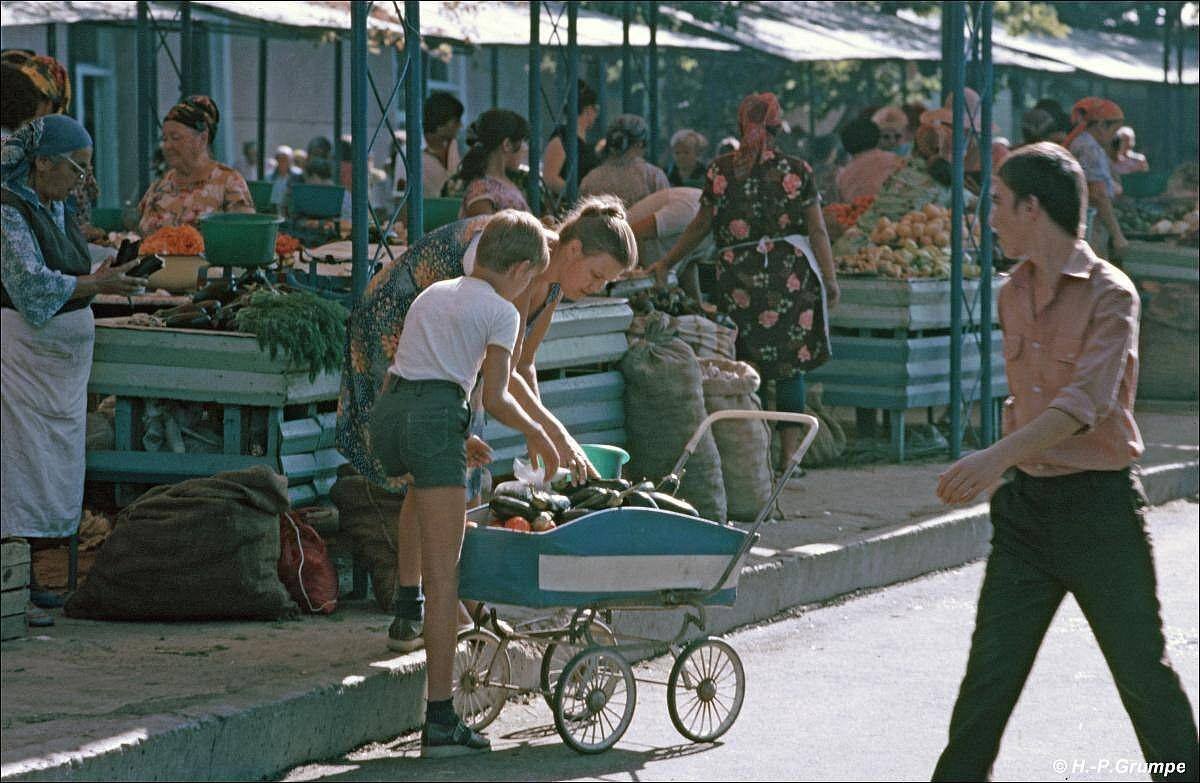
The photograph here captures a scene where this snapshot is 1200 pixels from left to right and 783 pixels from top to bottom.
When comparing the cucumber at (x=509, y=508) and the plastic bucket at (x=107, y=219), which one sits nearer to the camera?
the cucumber at (x=509, y=508)

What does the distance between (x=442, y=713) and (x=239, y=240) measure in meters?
2.77

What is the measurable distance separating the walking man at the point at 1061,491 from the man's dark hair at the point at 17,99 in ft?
14.9

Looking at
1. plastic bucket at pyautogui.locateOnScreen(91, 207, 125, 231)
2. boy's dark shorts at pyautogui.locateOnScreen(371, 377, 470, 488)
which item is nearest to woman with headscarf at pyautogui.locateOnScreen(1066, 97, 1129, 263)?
plastic bucket at pyautogui.locateOnScreen(91, 207, 125, 231)

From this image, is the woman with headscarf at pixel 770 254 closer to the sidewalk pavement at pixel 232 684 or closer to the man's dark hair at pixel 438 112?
the sidewalk pavement at pixel 232 684

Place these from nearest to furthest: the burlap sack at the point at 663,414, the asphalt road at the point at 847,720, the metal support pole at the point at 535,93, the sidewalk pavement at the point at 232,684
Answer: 1. the sidewalk pavement at the point at 232,684
2. the asphalt road at the point at 847,720
3. the burlap sack at the point at 663,414
4. the metal support pole at the point at 535,93

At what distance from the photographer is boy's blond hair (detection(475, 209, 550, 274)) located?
243 inches

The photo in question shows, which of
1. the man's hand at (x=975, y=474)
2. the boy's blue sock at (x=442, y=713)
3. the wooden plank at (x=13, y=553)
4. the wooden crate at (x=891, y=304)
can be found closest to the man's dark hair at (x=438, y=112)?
the wooden crate at (x=891, y=304)

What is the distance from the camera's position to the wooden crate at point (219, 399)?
789cm

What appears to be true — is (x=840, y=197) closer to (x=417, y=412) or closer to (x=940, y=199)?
(x=940, y=199)

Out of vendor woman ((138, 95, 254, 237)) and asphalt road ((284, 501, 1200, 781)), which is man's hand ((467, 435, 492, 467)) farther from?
vendor woman ((138, 95, 254, 237))

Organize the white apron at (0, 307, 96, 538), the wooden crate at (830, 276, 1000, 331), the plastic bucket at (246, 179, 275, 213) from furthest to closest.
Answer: the plastic bucket at (246, 179, 275, 213), the wooden crate at (830, 276, 1000, 331), the white apron at (0, 307, 96, 538)

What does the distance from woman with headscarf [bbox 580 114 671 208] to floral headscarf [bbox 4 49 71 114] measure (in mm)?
4084

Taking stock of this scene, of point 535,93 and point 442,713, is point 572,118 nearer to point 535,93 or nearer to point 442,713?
point 535,93

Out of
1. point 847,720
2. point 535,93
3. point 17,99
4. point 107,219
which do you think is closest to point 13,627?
point 17,99
